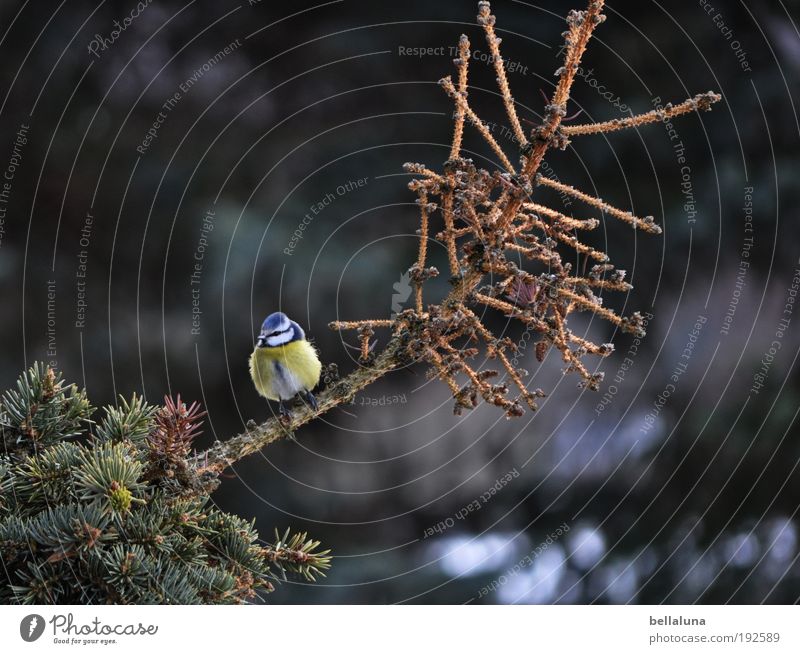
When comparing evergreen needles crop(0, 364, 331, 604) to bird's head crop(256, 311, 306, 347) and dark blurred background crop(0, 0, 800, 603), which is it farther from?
dark blurred background crop(0, 0, 800, 603)

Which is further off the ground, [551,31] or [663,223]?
[551,31]

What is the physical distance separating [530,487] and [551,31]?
1.49m

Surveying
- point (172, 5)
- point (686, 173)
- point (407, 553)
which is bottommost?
point (407, 553)

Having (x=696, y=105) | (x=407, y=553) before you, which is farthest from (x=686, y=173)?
(x=696, y=105)

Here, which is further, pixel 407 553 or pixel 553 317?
pixel 407 553

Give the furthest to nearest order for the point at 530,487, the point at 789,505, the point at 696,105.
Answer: the point at 530,487
the point at 789,505
the point at 696,105

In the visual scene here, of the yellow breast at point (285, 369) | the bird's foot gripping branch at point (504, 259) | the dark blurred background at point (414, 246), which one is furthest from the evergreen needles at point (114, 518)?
the dark blurred background at point (414, 246)

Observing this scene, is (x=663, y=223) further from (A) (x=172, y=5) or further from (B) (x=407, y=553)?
(A) (x=172, y=5)

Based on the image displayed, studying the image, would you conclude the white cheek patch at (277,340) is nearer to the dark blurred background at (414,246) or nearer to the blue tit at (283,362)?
the blue tit at (283,362)

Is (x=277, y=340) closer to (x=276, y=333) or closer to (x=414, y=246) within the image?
(x=276, y=333)

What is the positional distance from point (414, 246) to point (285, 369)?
1.40 m

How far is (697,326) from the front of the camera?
10.00 feet

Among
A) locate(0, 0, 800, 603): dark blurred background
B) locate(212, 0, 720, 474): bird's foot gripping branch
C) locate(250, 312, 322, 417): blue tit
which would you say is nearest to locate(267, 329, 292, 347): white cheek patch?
locate(250, 312, 322, 417): blue tit

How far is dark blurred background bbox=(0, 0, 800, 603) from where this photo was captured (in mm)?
2984
